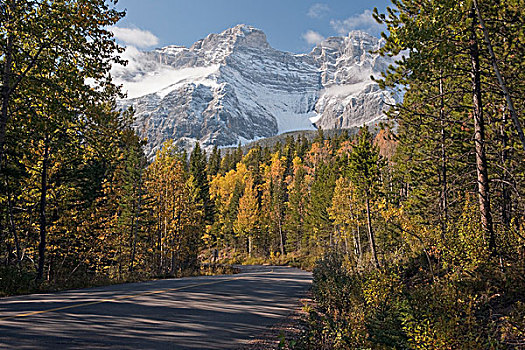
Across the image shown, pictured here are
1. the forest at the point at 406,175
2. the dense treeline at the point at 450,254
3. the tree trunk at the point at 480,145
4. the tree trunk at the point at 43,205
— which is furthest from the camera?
the tree trunk at the point at 43,205

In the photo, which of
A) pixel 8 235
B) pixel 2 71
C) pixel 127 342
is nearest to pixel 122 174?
pixel 8 235

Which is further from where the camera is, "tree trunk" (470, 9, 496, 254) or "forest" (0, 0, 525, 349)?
"tree trunk" (470, 9, 496, 254)

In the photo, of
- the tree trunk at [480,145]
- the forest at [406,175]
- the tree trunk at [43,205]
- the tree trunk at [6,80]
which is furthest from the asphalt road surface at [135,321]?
the tree trunk at [43,205]

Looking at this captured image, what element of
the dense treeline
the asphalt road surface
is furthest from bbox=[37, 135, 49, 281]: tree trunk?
the dense treeline

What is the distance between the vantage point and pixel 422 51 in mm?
8328

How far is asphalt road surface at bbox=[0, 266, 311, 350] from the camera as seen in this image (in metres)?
5.08

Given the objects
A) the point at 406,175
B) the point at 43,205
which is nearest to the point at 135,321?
the point at 43,205

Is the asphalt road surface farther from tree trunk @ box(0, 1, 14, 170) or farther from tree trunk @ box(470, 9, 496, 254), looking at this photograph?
tree trunk @ box(470, 9, 496, 254)

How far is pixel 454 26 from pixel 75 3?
1042cm

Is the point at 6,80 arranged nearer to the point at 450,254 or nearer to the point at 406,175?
the point at 450,254

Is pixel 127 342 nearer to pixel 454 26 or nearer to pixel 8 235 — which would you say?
pixel 454 26

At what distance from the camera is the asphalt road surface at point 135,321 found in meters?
5.08

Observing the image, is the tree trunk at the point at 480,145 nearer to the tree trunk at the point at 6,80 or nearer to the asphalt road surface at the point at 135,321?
the asphalt road surface at the point at 135,321

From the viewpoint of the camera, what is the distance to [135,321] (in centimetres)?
642
